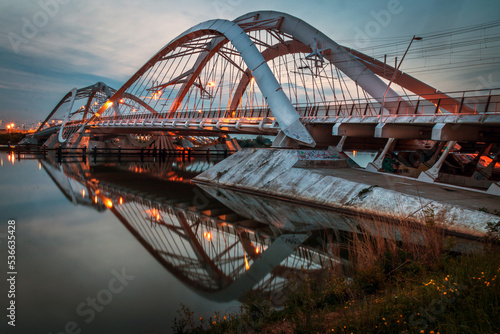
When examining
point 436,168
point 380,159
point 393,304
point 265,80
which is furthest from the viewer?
point 265,80

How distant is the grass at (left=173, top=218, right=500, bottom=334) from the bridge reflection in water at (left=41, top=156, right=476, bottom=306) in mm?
631

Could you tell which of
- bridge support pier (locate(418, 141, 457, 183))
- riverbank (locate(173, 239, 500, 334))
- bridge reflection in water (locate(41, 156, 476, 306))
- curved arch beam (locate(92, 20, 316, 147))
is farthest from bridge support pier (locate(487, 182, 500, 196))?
curved arch beam (locate(92, 20, 316, 147))

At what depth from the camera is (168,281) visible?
7055 mm

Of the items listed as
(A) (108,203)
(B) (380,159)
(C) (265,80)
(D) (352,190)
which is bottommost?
(D) (352,190)

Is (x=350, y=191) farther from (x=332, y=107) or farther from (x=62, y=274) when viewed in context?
(x=62, y=274)

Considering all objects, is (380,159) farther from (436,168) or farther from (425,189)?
(425,189)

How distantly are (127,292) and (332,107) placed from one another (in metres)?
A: 17.9

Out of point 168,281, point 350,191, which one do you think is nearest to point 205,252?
point 168,281

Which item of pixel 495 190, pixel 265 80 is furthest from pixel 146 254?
pixel 265 80

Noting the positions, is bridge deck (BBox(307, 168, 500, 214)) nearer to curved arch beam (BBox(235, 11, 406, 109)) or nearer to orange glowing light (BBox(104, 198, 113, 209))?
curved arch beam (BBox(235, 11, 406, 109))

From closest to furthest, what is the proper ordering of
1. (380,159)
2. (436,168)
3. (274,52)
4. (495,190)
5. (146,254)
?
(146,254) → (495,190) → (436,168) → (380,159) → (274,52)

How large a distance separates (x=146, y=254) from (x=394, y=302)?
6199 millimetres

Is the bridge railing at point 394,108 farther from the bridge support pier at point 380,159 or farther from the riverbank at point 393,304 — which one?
the riverbank at point 393,304

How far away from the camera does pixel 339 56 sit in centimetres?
2442
